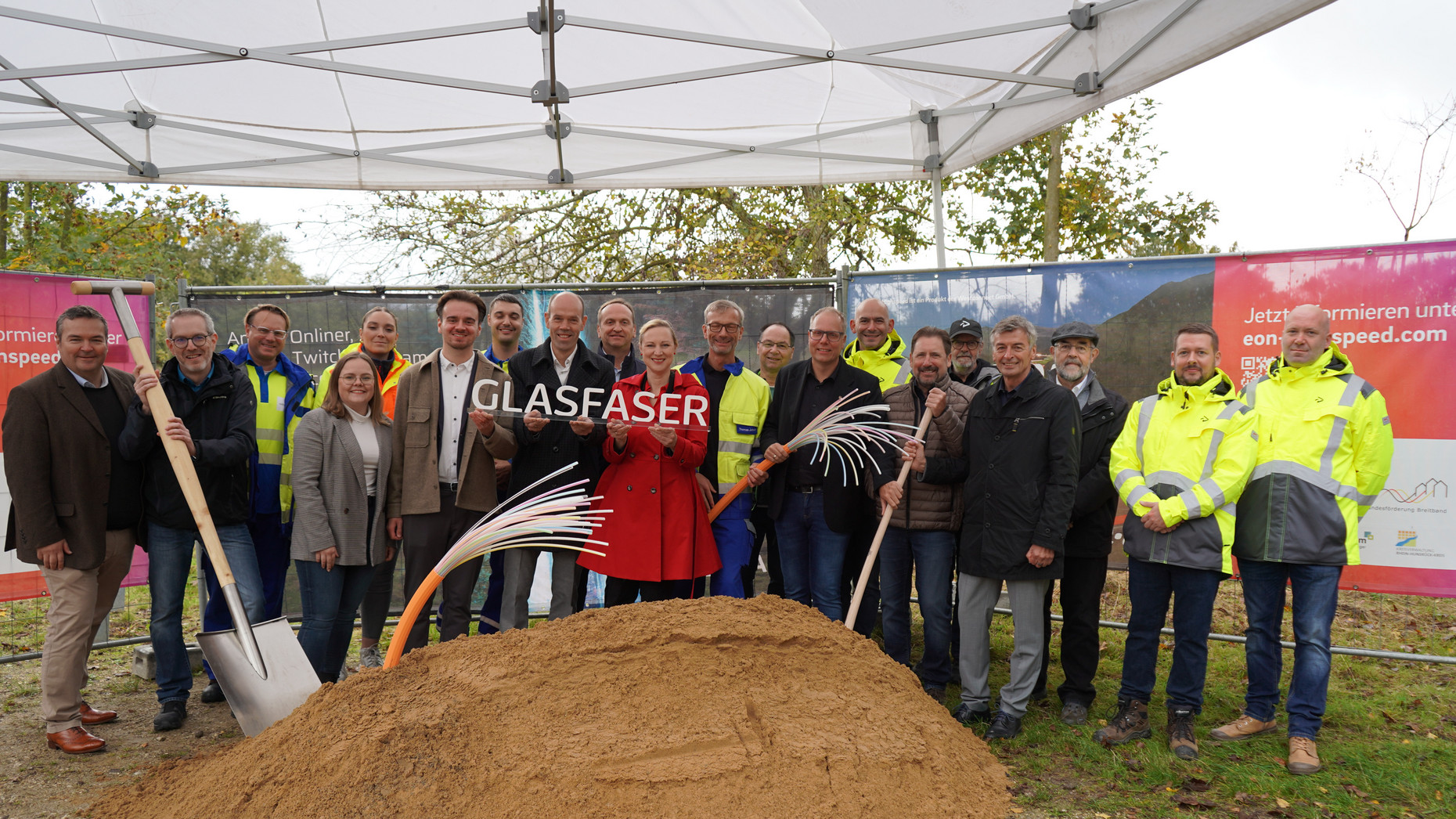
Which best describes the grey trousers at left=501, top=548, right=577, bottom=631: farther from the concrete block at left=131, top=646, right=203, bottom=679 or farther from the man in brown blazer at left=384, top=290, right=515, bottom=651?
the concrete block at left=131, top=646, right=203, bottom=679

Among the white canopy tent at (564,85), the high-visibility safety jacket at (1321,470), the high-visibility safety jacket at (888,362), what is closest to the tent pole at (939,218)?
the white canopy tent at (564,85)

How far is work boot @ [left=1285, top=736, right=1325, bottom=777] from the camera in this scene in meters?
4.02

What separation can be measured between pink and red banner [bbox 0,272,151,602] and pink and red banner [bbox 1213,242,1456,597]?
7308mm

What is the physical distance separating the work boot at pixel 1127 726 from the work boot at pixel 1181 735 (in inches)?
4.5

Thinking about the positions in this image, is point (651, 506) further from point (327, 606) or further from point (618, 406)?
point (327, 606)

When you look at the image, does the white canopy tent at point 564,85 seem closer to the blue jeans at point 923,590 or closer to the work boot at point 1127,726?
the blue jeans at point 923,590

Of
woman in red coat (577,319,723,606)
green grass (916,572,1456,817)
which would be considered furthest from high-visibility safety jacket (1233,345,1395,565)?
woman in red coat (577,319,723,606)

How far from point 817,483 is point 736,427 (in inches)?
22.4

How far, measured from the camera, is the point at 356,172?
24.0ft

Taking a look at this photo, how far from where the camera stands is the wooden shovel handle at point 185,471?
4.17 m

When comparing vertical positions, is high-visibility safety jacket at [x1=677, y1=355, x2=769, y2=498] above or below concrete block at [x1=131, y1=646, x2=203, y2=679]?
above

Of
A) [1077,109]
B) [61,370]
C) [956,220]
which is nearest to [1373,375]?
[1077,109]

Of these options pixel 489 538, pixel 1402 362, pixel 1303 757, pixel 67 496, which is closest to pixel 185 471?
pixel 67 496

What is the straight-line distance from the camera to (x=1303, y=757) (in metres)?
4.05
